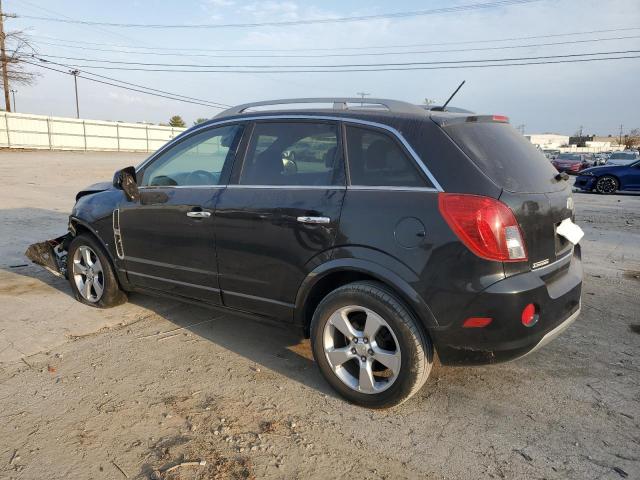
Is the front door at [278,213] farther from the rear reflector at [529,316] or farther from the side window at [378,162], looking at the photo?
the rear reflector at [529,316]

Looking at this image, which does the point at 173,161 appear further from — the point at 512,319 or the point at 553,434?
the point at 553,434

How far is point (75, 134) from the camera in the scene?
39.7 metres

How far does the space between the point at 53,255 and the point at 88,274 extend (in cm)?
81

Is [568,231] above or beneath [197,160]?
beneath

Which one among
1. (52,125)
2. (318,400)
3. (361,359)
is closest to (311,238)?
(361,359)

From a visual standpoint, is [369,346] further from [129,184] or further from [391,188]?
[129,184]

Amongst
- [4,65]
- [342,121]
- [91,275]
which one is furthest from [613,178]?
[4,65]

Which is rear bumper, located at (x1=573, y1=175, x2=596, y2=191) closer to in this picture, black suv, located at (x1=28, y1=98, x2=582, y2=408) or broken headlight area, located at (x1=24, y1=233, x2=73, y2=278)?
black suv, located at (x1=28, y1=98, x2=582, y2=408)

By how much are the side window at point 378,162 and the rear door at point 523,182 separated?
0.31 meters

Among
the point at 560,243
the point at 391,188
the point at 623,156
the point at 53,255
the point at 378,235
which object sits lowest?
the point at 53,255

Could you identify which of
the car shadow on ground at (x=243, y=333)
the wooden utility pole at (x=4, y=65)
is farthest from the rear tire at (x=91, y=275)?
the wooden utility pole at (x=4, y=65)

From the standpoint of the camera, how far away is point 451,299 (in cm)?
266

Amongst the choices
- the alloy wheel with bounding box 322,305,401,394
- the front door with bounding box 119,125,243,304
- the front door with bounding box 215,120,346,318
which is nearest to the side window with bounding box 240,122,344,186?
the front door with bounding box 215,120,346,318

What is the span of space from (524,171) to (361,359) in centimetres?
151
